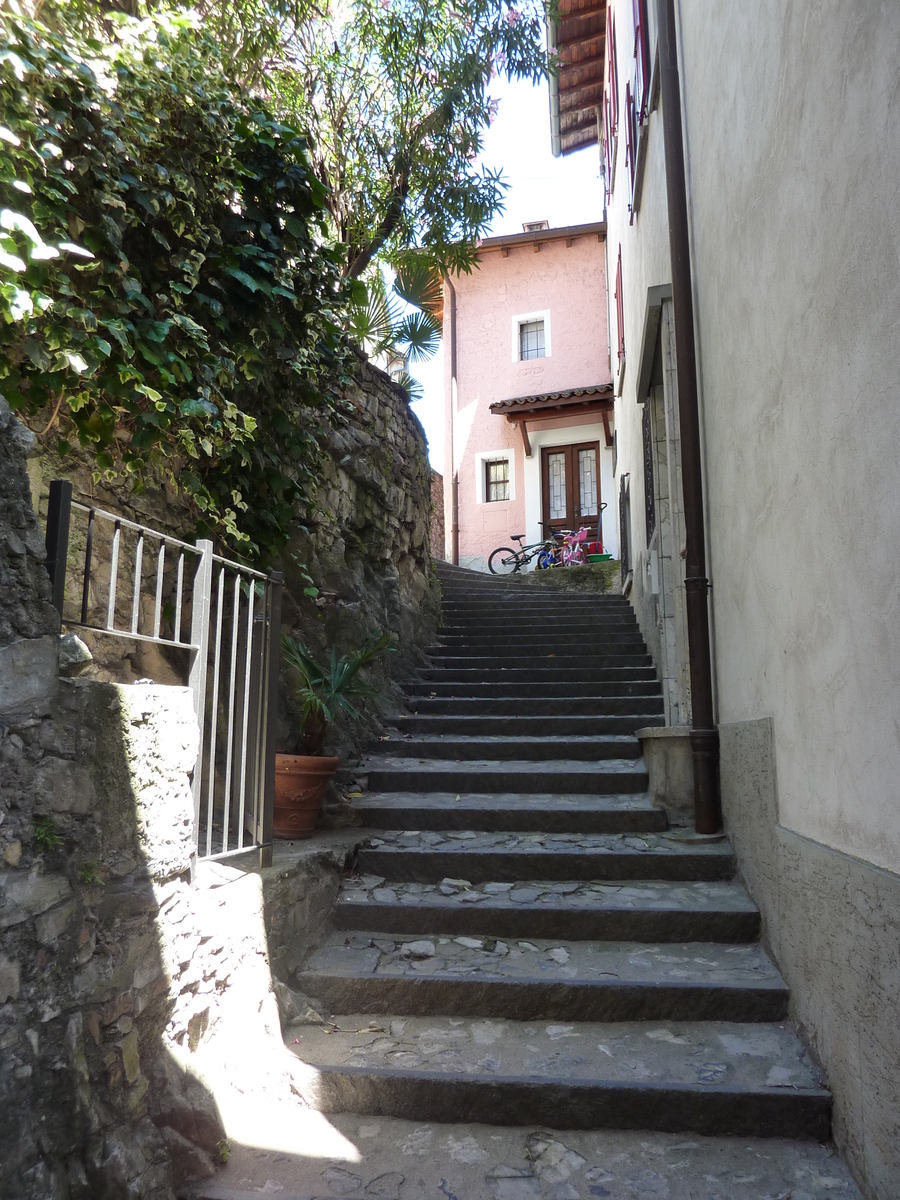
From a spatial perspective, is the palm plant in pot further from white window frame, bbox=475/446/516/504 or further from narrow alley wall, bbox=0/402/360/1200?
white window frame, bbox=475/446/516/504

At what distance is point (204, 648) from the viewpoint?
2.69m

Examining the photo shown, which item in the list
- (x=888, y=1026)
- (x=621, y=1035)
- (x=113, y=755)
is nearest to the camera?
(x=888, y=1026)

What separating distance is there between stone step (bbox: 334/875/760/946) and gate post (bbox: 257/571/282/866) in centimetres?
59

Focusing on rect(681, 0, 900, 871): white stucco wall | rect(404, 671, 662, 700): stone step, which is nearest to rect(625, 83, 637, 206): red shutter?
rect(681, 0, 900, 871): white stucco wall

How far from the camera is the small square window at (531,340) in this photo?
14688mm

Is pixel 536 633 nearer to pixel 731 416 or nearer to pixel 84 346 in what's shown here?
pixel 731 416

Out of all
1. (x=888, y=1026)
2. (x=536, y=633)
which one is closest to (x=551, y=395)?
(x=536, y=633)

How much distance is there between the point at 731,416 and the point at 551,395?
A: 1037 centimetres

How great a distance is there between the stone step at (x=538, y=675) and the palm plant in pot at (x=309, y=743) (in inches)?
87.2

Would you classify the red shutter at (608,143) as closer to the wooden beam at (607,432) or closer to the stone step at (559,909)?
the wooden beam at (607,432)

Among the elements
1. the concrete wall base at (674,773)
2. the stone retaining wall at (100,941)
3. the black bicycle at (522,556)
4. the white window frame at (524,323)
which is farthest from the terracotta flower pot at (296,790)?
the white window frame at (524,323)

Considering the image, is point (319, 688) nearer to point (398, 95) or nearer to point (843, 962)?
point (843, 962)

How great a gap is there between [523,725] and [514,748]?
41 centimetres

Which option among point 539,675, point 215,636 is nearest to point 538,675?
point 539,675
